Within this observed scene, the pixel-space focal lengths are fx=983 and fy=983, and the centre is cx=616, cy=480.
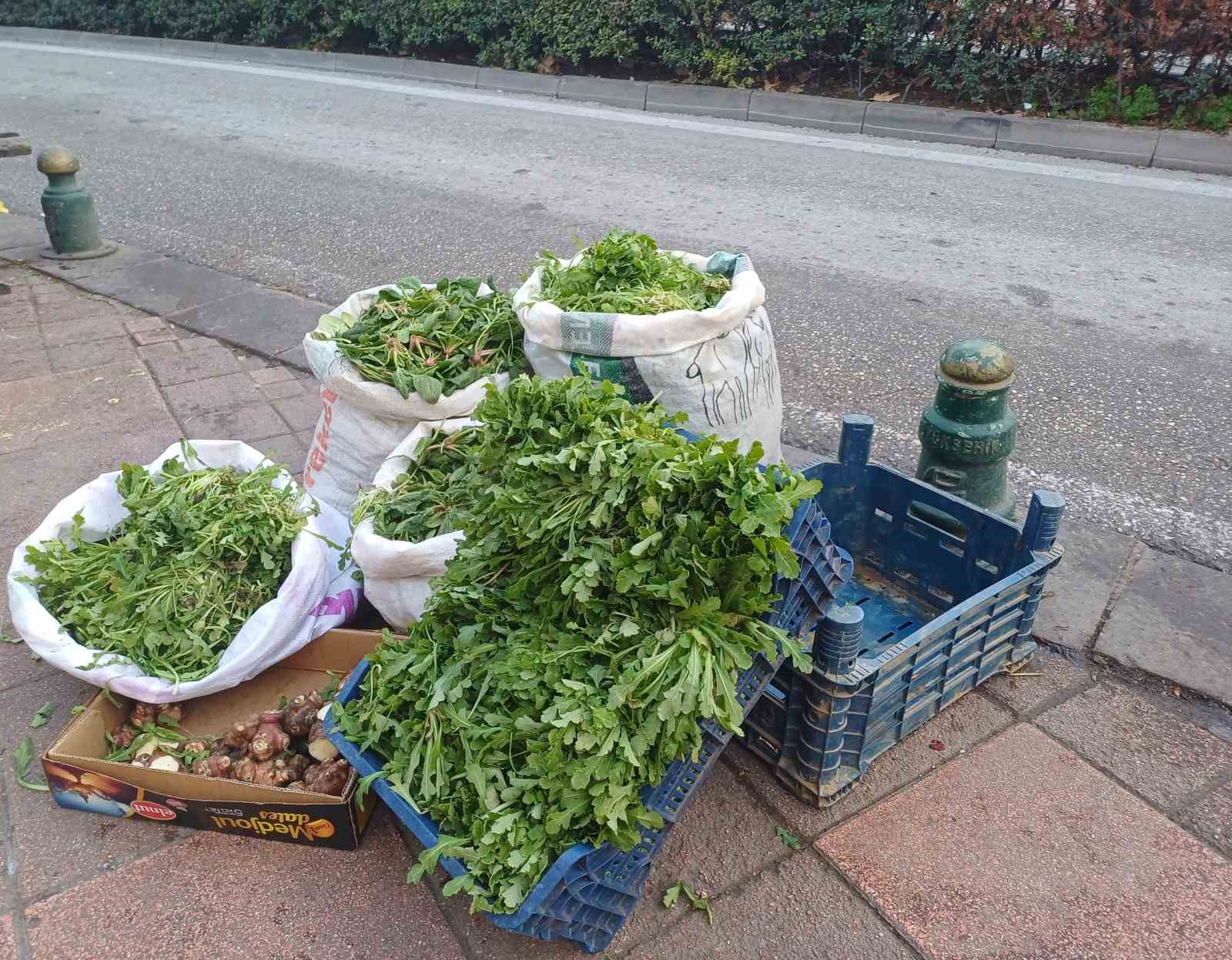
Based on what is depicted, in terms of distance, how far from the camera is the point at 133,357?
16.1ft

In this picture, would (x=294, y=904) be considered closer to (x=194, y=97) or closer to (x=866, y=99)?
(x=866, y=99)

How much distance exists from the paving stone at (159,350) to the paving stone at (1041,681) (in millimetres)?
4154

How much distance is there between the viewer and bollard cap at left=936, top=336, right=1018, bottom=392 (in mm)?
2902

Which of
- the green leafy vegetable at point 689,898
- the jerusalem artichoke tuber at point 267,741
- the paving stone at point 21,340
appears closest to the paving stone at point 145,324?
the paving stone at point 21,340

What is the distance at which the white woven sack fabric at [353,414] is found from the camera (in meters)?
2.91

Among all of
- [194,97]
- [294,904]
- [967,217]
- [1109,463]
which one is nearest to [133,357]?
[294,904]

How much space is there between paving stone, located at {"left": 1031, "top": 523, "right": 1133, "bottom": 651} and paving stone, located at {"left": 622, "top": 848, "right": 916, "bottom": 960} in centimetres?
116

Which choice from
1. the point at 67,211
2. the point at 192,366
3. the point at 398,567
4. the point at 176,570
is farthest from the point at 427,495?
the point at 67,211

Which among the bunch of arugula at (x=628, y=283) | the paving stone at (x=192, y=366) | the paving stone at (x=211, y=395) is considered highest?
the bunch of arugula at (x=628, y=283)

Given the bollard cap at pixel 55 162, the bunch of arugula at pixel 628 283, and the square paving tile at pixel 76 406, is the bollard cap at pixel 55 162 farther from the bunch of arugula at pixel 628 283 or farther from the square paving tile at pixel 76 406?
the bunch of arugula at pixel 628 283

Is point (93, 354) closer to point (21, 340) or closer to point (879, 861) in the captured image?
point (21, 340)

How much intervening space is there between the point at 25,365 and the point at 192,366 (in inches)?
32.6

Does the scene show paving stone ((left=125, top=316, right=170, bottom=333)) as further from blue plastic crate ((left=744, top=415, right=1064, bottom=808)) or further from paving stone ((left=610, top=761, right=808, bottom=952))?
paving stone ((left=610, top=761, right=808, bottom=952))

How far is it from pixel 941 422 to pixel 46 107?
13352mm
